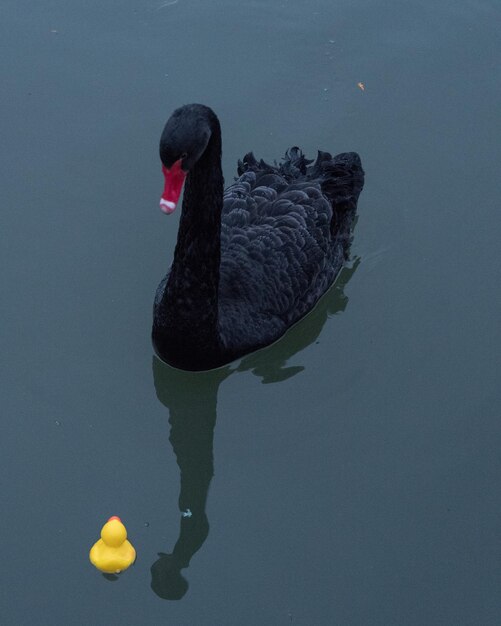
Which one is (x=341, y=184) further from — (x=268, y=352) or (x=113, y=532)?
(x=113, y=532)

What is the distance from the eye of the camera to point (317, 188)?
5441 millimetres

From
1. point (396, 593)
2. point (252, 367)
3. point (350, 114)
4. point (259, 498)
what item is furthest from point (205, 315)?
point (350, 114)

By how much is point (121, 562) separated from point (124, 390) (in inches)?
41.7

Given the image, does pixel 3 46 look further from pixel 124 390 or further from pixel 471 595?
pixel 471 595

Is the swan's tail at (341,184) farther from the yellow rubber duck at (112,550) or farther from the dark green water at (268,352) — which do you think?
the yellow rubber duck at (112,550)

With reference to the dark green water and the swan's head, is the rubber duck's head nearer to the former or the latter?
the dark green water

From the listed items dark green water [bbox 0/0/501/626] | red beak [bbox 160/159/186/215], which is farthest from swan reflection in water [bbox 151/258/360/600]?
red beak [bbox 160/159/186/215]

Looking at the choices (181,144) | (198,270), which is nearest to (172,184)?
(181,144)

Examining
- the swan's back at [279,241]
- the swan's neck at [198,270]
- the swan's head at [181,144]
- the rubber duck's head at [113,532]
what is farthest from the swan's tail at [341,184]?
the rubber duck's head at [113,532]

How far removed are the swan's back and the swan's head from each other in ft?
3.26

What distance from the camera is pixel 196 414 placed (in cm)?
485

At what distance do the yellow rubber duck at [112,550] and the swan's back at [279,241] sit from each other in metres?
1.16

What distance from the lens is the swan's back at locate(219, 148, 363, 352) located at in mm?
4945

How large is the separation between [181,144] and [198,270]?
30.4 inches
